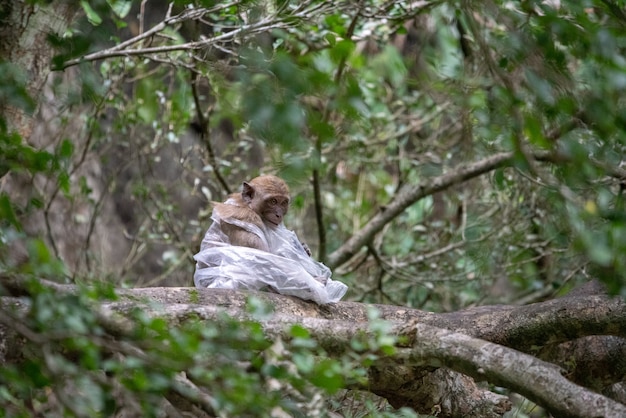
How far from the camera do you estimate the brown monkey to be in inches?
203

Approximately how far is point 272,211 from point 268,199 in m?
0.08

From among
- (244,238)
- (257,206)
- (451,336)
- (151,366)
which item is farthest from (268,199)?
(151,366)

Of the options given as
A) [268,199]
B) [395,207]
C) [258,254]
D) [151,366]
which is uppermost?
[151,366]

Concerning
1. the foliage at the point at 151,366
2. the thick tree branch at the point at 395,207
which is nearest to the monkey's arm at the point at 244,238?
the foliage at the point at 151,366

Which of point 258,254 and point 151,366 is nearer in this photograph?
point 151,366

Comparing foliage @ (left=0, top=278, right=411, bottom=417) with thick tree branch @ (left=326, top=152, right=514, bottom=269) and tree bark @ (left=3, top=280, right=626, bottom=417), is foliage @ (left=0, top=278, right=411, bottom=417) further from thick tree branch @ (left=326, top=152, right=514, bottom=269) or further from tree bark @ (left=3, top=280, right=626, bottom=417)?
thick tree branch @ (left=326, top=152, right=514, bottom=269)

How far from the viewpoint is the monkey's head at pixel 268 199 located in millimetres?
5438

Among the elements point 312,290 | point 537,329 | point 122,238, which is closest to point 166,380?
point 312,290

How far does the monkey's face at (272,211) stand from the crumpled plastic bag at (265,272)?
34 cm

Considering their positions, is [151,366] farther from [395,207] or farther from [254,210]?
[395,207]

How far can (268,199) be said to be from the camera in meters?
5.46

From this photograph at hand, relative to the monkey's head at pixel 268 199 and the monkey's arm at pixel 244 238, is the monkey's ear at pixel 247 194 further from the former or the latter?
the monkey's arm at pixel 244 238

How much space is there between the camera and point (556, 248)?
25.8 ft

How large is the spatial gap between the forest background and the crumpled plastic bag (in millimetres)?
267
